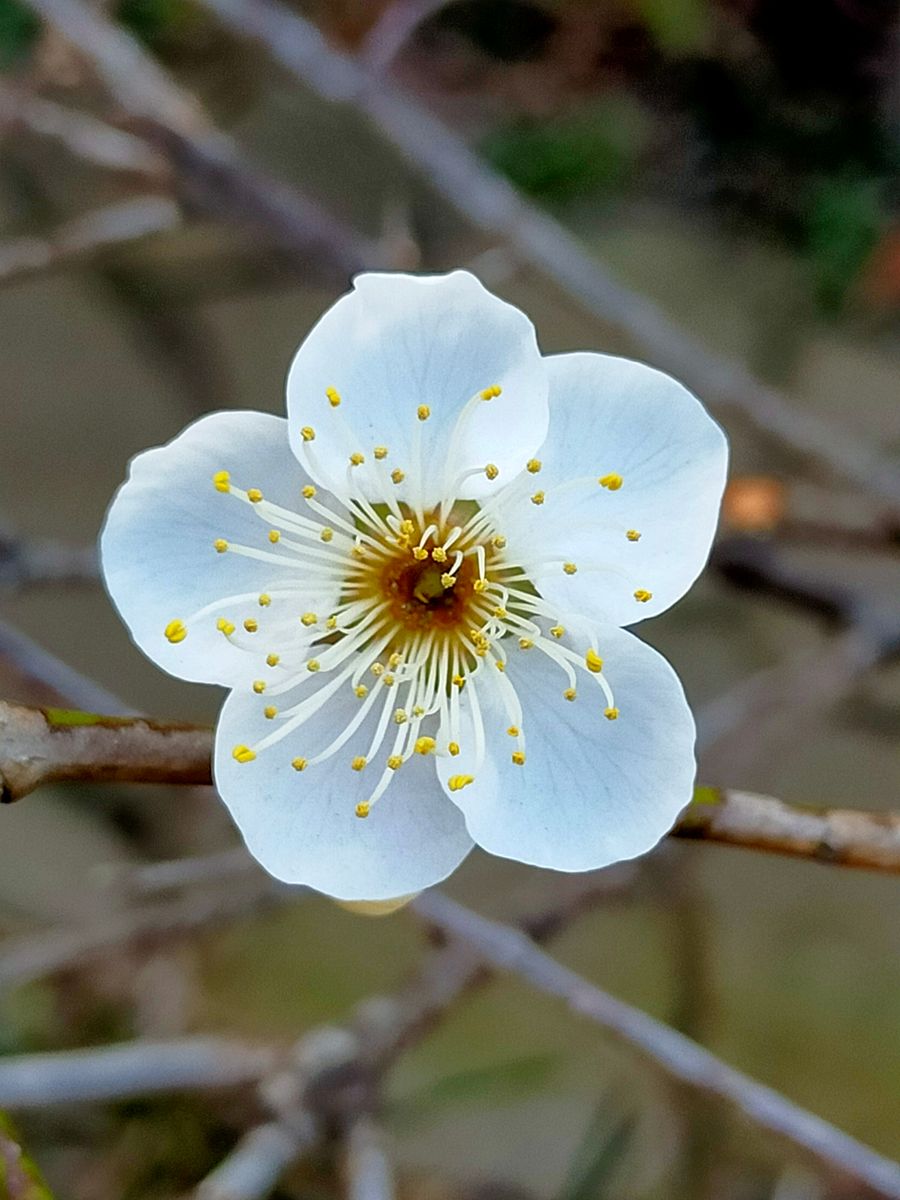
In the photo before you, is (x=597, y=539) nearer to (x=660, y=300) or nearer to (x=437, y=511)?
(x=437, y=511)

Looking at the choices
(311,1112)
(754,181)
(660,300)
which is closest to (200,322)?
(660,300)

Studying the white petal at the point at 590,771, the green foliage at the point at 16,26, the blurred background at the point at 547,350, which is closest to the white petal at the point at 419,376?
the white petal at the point at 590,771

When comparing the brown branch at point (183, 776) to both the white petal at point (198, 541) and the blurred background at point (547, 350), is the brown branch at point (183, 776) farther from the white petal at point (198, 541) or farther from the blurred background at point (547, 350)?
the blurred background at point (547, 350)

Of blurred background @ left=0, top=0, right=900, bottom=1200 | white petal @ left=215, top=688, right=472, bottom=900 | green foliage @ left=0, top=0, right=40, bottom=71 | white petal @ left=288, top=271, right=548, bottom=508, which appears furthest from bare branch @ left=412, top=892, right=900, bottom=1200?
green foliage @ left=0, top=0, right=40, bottom=71

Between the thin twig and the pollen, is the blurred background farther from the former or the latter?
the pollen

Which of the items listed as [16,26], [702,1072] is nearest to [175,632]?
[702,1072]
